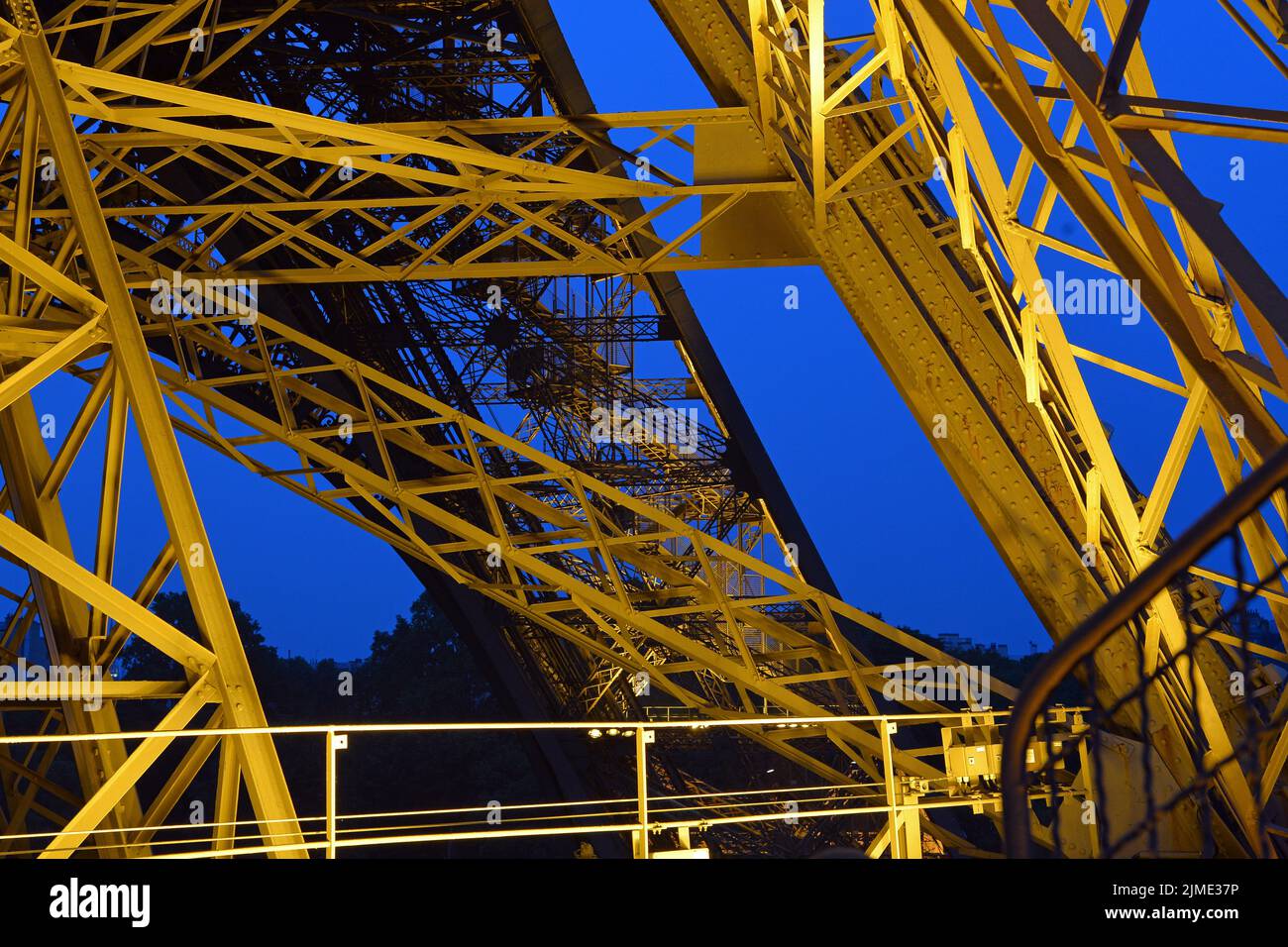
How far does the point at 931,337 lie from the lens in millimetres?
9719

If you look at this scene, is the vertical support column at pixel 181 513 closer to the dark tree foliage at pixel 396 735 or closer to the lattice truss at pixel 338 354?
the lattice truss at pixel 338 354

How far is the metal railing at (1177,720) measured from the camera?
3439mm

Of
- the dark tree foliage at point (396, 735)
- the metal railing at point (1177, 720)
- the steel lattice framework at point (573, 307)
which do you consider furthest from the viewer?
the dark tree foliage at point (396, 735)

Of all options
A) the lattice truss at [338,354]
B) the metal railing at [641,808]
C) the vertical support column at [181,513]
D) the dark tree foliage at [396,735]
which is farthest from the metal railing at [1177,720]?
the dark tree foliage at [396,735]

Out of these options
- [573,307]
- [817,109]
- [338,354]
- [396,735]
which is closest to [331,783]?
[817,109]

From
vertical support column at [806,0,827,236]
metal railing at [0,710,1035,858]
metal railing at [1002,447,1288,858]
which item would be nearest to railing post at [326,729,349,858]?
metal railing at [0,710,1035,858]

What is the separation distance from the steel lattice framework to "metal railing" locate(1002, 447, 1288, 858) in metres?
0.10

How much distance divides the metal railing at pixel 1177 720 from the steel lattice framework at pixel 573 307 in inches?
3.9

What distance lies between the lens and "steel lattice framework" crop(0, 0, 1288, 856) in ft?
21.0

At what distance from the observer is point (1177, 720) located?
8.80 meters

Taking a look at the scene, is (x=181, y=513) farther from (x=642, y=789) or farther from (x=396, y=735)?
(x=396, y=735)

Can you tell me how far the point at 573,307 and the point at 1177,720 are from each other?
10.8m
